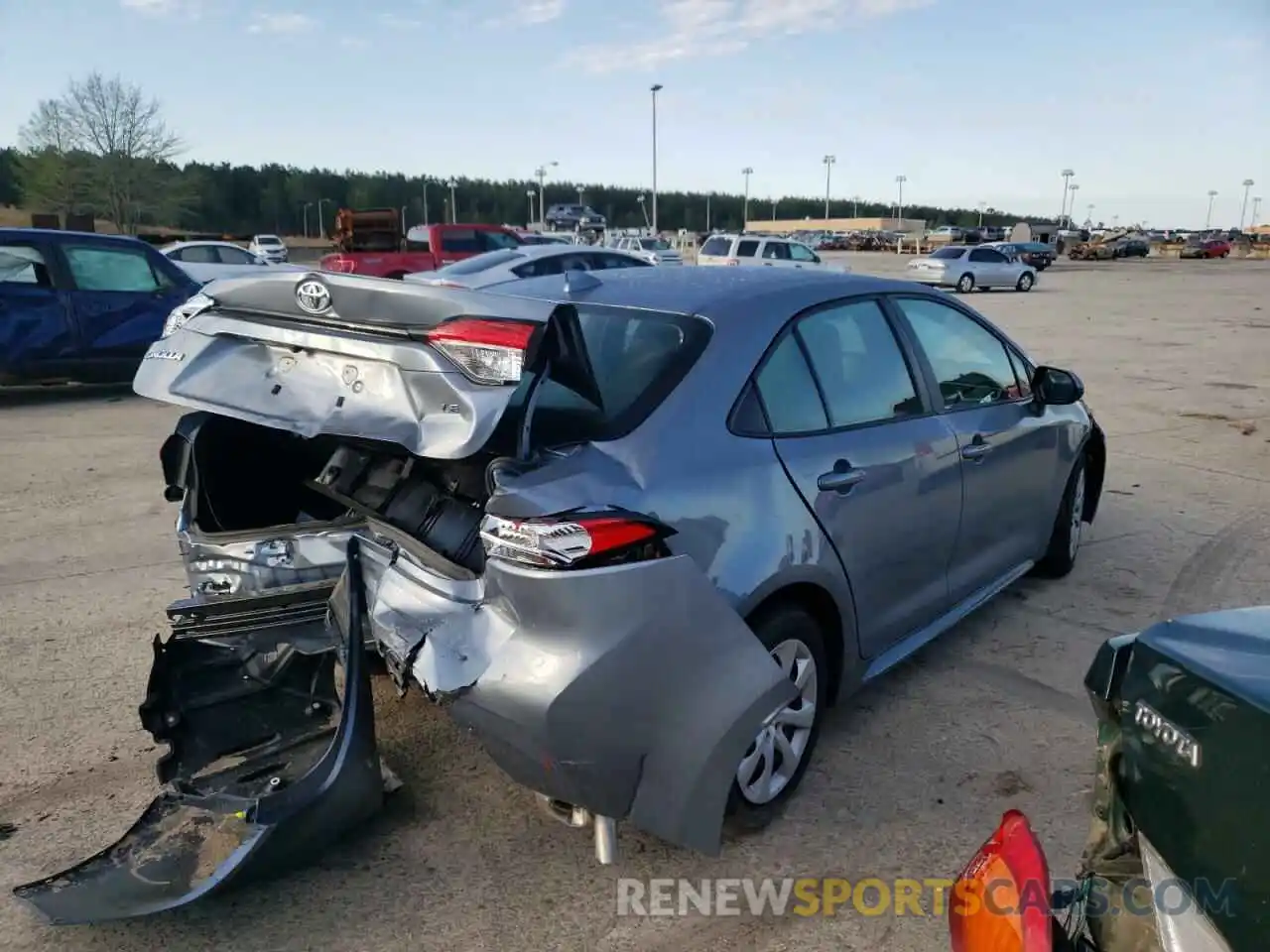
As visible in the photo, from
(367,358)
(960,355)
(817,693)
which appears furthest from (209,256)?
(817,693)

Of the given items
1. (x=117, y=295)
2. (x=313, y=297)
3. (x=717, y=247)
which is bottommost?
(x=117, y=295)

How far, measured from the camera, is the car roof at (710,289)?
3.16m

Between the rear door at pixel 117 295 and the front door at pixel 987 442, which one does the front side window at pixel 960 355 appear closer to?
the front door at pixel 987 442

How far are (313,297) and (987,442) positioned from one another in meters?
2.74

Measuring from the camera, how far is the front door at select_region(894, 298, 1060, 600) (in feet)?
12.7

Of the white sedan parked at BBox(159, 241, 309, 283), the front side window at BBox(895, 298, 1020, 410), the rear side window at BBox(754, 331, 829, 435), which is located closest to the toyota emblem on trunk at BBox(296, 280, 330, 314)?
the rear side window at BBox(754, 331, 829, 435)

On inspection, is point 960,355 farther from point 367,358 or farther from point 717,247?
point 717,247

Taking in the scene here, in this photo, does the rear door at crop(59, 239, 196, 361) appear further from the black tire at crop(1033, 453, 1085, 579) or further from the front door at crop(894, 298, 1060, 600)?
the black tire at crop(1033, 453, 1085, 579)

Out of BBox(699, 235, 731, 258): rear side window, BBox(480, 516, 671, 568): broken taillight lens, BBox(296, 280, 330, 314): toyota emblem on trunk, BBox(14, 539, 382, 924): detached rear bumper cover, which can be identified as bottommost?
BBox(14, 539, 382, 924): detached rear bumper cover

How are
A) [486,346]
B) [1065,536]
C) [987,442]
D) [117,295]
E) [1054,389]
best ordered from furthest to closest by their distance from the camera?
[117,295] < [1065,536] < [1054,389] < [987,442] < [486,346]

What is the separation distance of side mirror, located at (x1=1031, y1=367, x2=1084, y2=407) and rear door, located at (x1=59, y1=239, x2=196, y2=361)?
9.39 m

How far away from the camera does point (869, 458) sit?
3264mm

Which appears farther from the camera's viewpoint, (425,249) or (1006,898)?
(425,249)

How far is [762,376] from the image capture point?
9.91 ft
